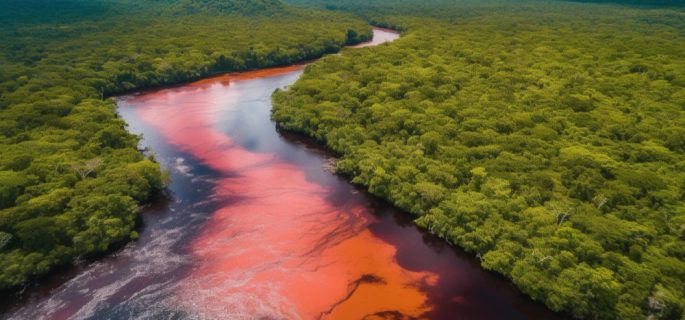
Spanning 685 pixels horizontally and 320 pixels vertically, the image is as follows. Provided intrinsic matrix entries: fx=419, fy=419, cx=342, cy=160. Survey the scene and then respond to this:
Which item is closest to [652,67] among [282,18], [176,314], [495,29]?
[495,29]

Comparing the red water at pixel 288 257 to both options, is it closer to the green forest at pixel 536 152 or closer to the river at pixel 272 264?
the river at pixel 272 264

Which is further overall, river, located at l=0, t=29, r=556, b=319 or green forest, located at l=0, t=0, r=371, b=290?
green forest, located at l=0, t=0, r=371, b=290

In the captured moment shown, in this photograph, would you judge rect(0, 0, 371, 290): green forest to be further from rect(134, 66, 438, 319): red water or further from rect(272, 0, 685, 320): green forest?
rect(272, 0, 685, 320): green forest

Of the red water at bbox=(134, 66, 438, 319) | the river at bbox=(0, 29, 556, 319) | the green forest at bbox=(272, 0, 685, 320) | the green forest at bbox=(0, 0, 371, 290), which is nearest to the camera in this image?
the green forest at bbox=(272, 0, 685, 320)

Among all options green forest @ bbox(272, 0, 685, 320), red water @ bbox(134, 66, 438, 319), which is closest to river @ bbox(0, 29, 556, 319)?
red water @ bbox(134, 66, 438, 319)

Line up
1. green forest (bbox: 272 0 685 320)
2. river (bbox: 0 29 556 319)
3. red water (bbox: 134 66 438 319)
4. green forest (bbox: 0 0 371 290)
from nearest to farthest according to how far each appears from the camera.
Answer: green forest (bbox: 272 0 685 320) → river (bbox: 0 29 556 319) → red water (bbox: 134 66 438 319) → green forest (bbox: 0 0 371 290)

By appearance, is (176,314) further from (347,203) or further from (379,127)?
(379,127)
